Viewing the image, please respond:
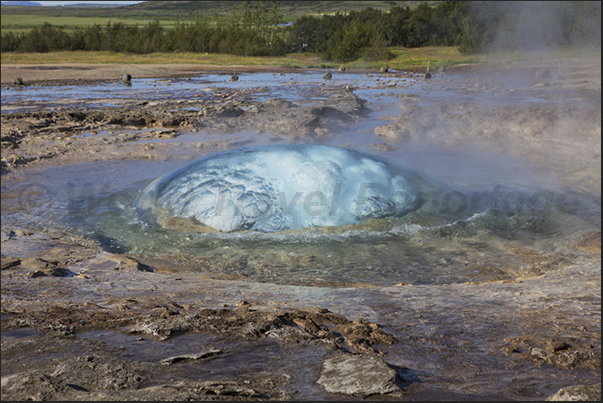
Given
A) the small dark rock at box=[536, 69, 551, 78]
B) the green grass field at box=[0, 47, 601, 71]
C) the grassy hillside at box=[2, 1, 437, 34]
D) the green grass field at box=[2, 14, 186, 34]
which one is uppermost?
the grassy hillside at box=[2, 1, 437, 34]

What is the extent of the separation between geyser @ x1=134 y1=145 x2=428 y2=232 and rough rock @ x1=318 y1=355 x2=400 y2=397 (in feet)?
7.14

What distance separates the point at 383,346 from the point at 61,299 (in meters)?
1.67

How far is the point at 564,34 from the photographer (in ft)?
6.85

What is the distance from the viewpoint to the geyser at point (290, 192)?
406 cm

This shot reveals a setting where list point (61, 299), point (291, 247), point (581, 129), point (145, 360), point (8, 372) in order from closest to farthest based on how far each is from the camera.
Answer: point (8, 372) < point (145, 360) < point (61, 299) < point (291, 247) < point (581, 129)

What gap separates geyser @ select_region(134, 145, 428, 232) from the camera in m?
4.06

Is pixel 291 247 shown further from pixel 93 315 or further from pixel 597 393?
pixel 597 393

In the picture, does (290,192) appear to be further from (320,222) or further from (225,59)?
(225,59)

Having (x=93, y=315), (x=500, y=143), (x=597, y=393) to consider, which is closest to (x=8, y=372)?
(x=93, y=315)

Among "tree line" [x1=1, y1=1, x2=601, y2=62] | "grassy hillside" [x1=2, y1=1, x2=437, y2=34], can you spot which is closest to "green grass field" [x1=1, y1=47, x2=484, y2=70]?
"tree line" [x1=1, y1=1, x2=601, y2=62]

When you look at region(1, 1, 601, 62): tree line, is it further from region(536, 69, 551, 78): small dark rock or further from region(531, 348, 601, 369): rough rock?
region(531, 348, 601, 369): rough rock

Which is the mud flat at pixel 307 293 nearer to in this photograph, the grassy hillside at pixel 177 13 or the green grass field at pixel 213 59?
the green grass field at pixel 213 59

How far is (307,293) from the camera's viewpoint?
Result: 2986mm

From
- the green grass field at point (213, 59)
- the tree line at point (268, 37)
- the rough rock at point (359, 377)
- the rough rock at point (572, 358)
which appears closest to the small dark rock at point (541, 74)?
the tree line at point (268, 37)
